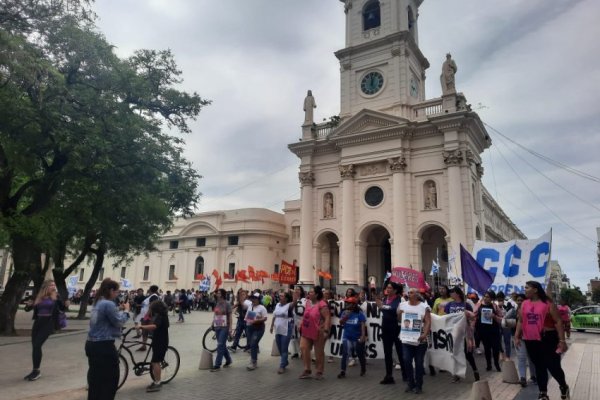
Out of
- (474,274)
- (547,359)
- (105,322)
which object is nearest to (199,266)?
(474,274)

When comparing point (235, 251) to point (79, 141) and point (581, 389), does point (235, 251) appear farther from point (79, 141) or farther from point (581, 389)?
point (581, 389)

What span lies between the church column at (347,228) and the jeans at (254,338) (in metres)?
22.2

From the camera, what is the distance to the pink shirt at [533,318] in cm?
701

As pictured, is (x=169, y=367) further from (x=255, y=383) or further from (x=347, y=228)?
(x=347, y=228)

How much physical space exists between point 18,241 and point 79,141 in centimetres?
499

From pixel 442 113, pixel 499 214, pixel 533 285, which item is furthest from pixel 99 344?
pixel 499 214

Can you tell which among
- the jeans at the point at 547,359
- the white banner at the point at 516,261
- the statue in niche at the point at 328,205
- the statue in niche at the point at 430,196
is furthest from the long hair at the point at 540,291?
the statue in niche at the point at 328,205

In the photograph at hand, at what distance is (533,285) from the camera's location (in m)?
7.32

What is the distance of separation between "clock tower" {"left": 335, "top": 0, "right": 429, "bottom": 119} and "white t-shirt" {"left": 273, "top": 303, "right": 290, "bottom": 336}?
26.3 meters

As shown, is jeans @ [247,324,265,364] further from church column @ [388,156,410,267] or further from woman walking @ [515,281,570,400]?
church column @ [388,156,410,267]

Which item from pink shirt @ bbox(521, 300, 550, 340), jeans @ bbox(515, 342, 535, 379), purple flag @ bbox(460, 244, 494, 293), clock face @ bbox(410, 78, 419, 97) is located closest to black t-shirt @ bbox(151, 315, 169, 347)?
purple flag @ bbox(460, 244, 494, 293)

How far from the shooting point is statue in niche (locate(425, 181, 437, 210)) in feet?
103

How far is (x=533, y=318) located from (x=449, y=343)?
2.25 meters

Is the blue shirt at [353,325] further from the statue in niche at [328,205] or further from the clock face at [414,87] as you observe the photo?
the clock face at [414,87]
